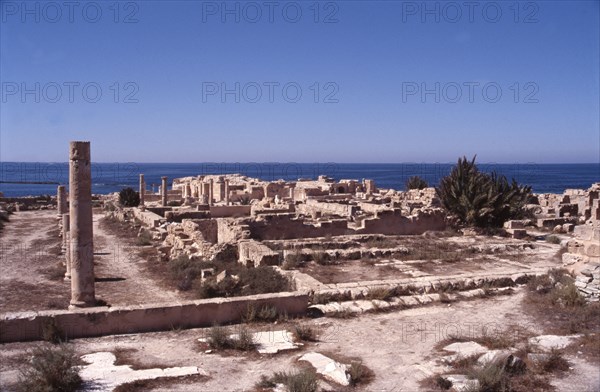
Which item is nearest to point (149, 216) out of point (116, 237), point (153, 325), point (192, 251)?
point (116, 237)

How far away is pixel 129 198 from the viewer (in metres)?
30.5

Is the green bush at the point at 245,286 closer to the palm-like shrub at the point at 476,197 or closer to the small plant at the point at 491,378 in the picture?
the small plant at the point at 491,378

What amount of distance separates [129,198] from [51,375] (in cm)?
2641

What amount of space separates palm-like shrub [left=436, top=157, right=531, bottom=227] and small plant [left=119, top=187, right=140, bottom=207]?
18798 millimetres

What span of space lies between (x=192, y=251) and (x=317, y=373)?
350 inches

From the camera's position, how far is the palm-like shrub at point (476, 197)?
1756 cm

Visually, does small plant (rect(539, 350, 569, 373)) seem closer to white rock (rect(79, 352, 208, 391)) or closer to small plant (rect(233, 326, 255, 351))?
small plant (rect(233, 326, 255, 351))

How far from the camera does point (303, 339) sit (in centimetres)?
704

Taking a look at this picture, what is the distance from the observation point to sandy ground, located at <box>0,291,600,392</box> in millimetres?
5594

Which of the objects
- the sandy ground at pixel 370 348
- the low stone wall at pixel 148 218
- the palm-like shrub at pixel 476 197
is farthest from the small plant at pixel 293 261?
the low stone wall at pixel 148 218

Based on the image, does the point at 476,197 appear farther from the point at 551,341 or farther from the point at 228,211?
the point at 228,211

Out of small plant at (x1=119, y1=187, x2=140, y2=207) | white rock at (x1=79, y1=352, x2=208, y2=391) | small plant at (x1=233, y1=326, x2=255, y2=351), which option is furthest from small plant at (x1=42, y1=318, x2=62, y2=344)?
small plant at (x1=119, y1=187, x2=140, y2=207)

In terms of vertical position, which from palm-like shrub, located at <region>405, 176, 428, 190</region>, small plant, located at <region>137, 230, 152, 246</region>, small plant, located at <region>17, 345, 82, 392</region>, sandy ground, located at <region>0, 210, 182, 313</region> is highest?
palm-like shrub, located at <region>405, 176, 428, 190</region>

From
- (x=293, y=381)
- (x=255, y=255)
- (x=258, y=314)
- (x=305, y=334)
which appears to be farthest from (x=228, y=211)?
(x=293, y=381)
